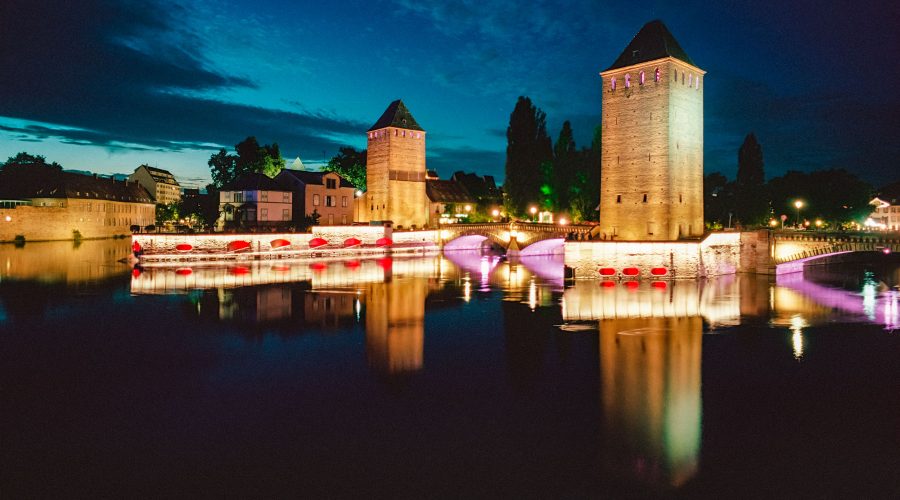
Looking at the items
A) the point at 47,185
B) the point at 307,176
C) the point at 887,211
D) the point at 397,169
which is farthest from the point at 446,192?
the point at 887,211

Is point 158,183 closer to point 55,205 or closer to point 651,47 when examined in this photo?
point 55,205

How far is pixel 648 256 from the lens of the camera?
3062cm

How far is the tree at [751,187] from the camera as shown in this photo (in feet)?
156

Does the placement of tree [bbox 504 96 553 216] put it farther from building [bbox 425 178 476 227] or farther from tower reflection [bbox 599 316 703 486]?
tower reflection [bbox 599 316 703 486]

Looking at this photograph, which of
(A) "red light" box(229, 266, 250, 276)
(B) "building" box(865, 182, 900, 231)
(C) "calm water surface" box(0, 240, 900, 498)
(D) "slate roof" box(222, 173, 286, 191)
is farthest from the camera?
(B) "building" box(865, 182, 900, 231)

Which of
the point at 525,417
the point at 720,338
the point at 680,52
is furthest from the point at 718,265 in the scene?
the point at 525,417

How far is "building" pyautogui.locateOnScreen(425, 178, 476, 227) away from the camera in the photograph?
63625 millimetres

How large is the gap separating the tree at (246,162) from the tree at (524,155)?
2863cm

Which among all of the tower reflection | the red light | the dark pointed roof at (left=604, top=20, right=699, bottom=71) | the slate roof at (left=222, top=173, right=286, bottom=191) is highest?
the dark pointed roof at (left=604, top=20, right=699, bottom=71)

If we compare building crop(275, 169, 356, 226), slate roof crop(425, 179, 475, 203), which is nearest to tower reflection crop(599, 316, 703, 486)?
building crop(275, 169, 356, 226)

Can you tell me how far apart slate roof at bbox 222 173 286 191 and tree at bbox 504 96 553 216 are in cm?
2156

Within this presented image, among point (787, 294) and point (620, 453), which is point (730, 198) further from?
point (620, 453)

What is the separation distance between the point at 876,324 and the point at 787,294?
687 cm

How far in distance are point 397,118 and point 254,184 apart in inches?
570
